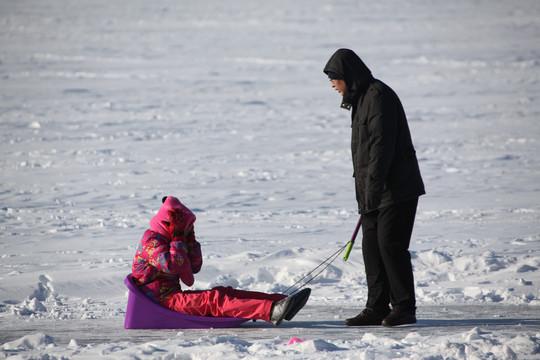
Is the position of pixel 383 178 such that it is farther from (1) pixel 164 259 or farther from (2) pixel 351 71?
(1) pixel 164 259

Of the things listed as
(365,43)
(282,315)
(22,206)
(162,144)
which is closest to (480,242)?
(282,315)

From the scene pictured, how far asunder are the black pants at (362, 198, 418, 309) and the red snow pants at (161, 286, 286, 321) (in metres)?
0.60

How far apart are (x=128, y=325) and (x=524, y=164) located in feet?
28.5

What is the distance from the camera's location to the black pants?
14.4 feet

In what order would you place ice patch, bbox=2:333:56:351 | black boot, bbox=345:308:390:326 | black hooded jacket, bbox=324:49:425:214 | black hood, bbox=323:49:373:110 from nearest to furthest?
ice patch, bbox=2:333:56:351, black hooded jacket, bbox=324:49:425:214, black hood, bbox=323:49:373:110, black boot, bbox=345:308:390:326

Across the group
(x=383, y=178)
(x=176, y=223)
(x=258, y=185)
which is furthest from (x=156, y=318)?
(x=258, y=185)

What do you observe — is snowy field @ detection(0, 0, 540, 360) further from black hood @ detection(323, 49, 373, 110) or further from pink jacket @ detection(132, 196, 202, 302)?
black hood @ detection(323, 49, 373, 110)

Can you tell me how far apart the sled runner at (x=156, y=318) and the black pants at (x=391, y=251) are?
862 millimetres

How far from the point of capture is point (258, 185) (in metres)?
10.8

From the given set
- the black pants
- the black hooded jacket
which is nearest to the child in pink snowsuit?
the black pants

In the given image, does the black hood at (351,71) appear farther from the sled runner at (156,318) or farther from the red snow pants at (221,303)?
the sled runner at (156,318)

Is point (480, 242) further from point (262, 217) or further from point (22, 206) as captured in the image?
point (22, 206)

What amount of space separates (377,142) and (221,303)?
1.36 meters

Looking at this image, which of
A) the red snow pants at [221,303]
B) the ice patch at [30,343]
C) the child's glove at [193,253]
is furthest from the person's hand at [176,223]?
the ice patch at [30,343]
